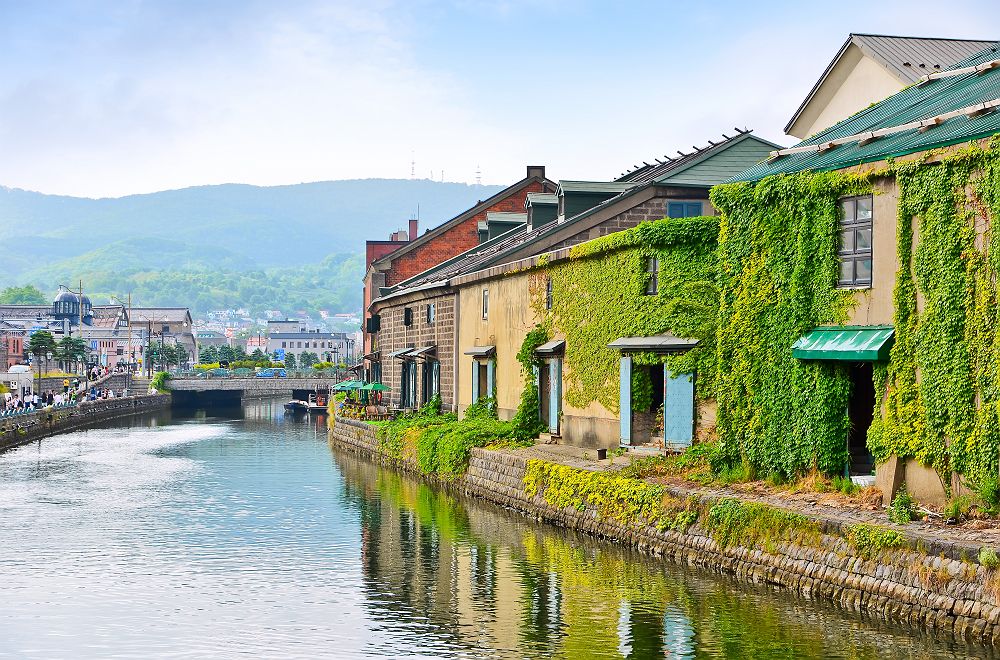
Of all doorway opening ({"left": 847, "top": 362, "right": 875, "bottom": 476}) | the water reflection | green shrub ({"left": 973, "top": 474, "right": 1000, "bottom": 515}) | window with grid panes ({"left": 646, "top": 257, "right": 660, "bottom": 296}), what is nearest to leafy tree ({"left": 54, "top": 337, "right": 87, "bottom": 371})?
window with grid panes ({"left": 646, "top": 257, "right": 660, "bottom": 296})

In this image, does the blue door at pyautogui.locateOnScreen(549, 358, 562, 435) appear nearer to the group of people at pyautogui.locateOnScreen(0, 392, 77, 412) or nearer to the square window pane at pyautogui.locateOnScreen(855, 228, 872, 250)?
the square window pane at pyautogui.locateOnScreen(855, 228, 872, 250)

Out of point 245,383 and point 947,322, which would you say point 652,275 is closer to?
point 947,322

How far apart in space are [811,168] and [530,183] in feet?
147

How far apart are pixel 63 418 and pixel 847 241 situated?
6504 centimetres

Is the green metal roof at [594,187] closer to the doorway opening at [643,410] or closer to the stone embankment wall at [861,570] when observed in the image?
the doorway opening at [643,410]

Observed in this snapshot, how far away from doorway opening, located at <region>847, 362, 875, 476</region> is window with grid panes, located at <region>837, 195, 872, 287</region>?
1751 mm

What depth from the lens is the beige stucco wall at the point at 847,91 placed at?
4034cm

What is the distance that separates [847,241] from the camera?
25.1 metres

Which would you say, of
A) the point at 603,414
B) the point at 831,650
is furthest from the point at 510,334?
the point at 831,650

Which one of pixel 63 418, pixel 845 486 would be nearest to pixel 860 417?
pixel 845 486

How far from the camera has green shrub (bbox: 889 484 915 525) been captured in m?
21.5

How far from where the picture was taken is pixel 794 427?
25.8 m

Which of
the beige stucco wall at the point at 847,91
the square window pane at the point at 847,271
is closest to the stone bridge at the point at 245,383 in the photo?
the beige stucco wall at the point at 847,91

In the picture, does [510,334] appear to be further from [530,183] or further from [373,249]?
[373,249]
